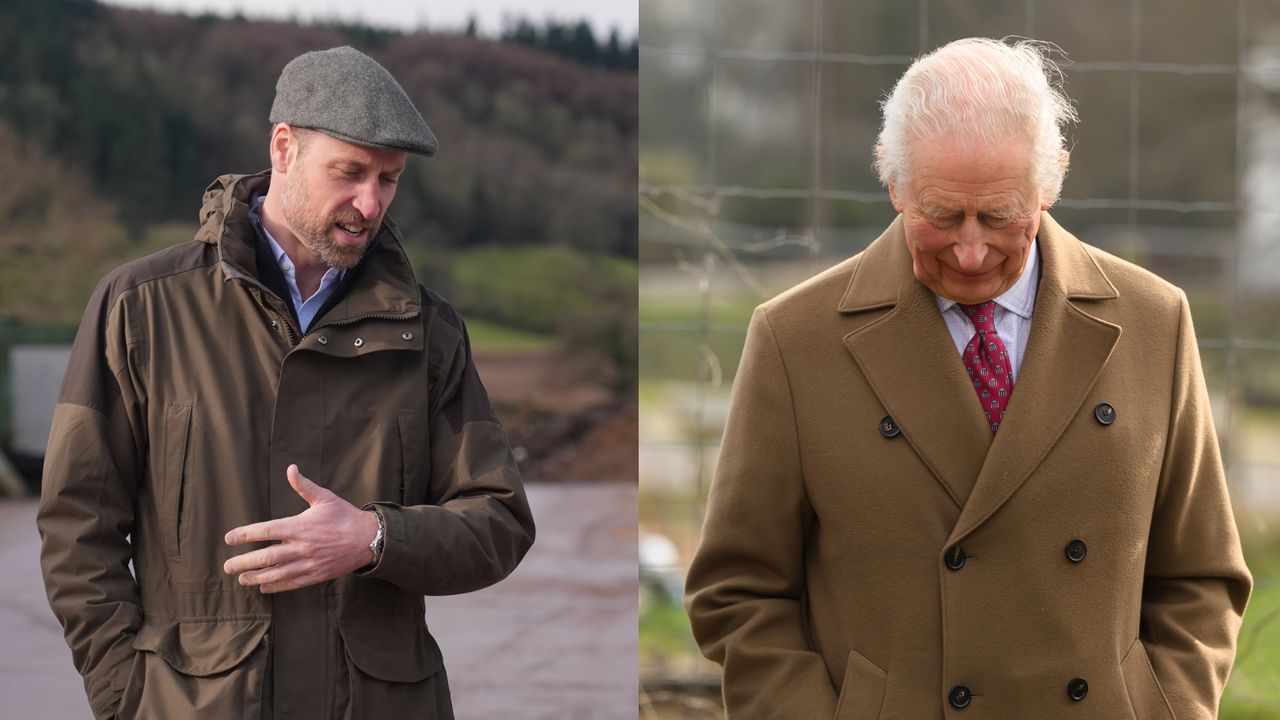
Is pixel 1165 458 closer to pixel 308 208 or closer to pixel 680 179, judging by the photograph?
pixel 308 208

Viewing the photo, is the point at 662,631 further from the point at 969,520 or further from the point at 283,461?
the point at 969,520

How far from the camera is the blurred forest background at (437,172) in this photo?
6223 mm

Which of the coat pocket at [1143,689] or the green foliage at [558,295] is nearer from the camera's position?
the coat pocket at [1143,689]

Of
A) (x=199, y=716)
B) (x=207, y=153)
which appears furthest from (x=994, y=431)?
(x=207, y=153)

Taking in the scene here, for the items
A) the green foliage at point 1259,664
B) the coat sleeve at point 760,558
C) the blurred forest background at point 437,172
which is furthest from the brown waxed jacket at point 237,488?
the blurred forest background at point 437,172

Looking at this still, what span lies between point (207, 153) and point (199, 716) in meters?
4.66

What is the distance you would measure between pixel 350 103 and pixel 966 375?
0.94m

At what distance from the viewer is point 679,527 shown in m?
3.75

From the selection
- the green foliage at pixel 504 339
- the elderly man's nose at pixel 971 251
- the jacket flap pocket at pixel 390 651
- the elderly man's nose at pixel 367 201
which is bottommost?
the green foliage at pixel 504 339

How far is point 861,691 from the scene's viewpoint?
194 cm

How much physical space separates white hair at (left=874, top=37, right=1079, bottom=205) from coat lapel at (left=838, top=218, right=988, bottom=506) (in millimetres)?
169

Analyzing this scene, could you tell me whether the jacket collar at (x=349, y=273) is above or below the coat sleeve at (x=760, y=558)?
above

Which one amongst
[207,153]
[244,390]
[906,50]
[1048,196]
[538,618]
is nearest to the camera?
[1048,196]

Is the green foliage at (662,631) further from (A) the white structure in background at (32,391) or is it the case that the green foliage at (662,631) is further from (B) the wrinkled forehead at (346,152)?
(A) the white structure in background at (32,391)
